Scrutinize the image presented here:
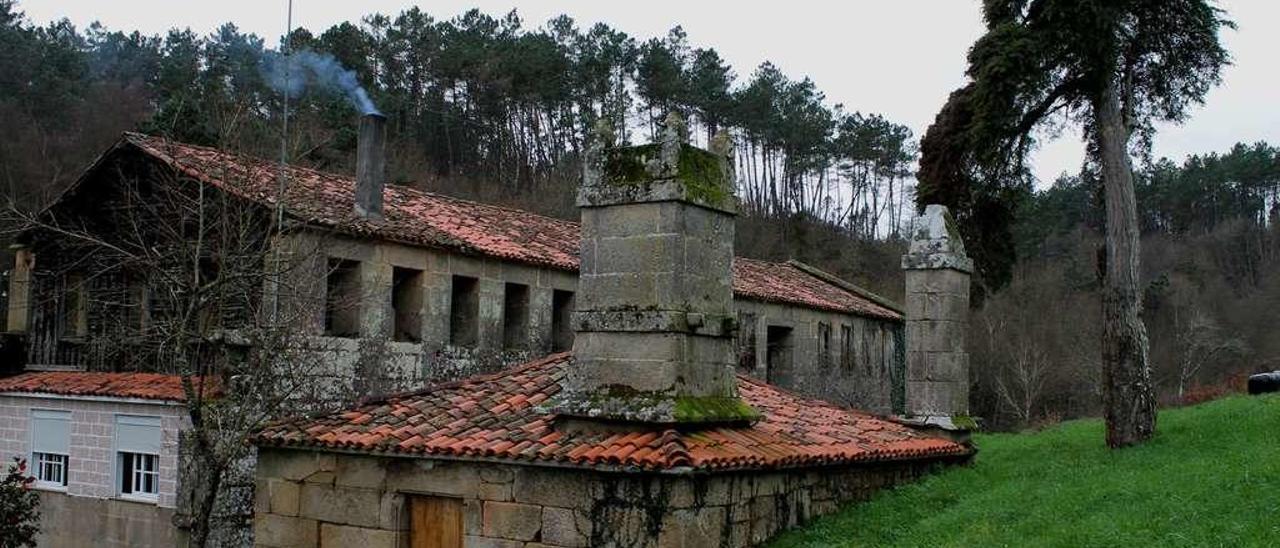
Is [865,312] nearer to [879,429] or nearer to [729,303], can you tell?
[879,429]

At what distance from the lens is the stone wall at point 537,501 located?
859cm

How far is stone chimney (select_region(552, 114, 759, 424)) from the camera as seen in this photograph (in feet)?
30.3

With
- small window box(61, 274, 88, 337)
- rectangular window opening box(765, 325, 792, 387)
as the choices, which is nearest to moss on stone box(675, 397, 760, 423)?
small window box(61, 274, 88, 337)

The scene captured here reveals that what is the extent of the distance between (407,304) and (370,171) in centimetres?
176

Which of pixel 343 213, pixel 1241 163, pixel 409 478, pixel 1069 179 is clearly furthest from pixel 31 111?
pixel 1241 163

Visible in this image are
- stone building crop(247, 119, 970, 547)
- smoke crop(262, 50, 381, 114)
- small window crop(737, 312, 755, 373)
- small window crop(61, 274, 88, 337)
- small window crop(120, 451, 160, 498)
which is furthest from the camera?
small window crop(737, 312, 755, 373)

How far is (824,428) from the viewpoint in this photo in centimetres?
1177

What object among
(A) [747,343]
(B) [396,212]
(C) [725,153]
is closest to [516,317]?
(B) [396,212]

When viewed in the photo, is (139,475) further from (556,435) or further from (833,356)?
(833,356)

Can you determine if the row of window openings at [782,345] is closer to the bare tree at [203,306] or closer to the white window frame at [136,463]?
the bare tree at [203,306]

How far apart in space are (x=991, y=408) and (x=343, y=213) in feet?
97.0

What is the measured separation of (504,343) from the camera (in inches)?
613

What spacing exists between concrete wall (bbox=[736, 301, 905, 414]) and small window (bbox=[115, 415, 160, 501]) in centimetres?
966

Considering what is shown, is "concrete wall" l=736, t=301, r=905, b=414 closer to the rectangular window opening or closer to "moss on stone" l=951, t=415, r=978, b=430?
the rectangular window opening
